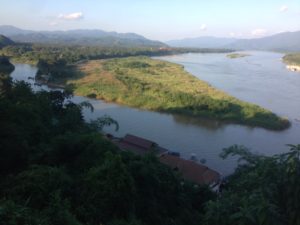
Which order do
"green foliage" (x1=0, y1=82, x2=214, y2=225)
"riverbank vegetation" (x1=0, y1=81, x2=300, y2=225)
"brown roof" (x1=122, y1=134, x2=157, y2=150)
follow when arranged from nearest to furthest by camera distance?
"riverbank vegetation" (x1=0, y1=81, x2=300, y2=225) < "green foliage" (x1=0, y1=82, x2=214, y2=225) < "brown roof" (x1=122, y1=134, x2=157, y2=150)

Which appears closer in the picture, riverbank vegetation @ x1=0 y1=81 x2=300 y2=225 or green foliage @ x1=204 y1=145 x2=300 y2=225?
green foliage @ x1=204 y1=145 x2=300 y2=225

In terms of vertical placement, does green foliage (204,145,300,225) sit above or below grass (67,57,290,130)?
above

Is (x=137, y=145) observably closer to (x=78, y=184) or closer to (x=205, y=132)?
(x=205, y=132)

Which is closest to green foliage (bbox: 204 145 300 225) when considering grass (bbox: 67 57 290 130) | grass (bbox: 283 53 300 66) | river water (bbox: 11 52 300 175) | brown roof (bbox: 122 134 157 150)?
river water (bbox: 11 52 300 175)

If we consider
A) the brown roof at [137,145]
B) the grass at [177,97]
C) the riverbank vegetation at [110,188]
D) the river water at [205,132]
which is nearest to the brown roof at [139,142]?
the brown roof at [137,145]

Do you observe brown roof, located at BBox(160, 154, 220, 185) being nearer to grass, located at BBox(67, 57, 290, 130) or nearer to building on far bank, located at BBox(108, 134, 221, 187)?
building on far bank, located at BBox(108, 134, 221, 187)

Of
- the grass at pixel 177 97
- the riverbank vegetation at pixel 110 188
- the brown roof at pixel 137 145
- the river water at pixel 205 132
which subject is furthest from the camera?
the grass at pixel 177 97

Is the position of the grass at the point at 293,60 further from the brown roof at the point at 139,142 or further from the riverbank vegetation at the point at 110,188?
the riverbank vegetation at the point at 110,188

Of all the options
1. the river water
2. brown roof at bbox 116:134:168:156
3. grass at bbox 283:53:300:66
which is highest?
brown roof at bbox 116:134:168:156

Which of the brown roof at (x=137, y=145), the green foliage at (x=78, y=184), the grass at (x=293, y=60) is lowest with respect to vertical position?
the grass at (x=293, y=60)

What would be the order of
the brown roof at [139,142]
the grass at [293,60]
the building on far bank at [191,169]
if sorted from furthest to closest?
1. the grass at [293,60]
2. the brown roof at [139,142]
3. the building on far bank at [191,169]
